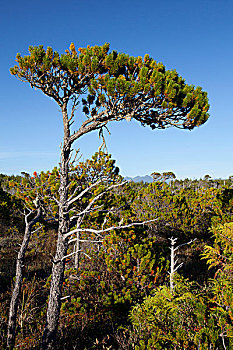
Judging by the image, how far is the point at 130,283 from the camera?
600 centimetres

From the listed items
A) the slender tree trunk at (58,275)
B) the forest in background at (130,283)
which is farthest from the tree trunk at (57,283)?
the forest in background at (130,283)

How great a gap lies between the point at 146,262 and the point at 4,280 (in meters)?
6.53

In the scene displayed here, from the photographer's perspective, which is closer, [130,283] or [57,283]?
[57,283]

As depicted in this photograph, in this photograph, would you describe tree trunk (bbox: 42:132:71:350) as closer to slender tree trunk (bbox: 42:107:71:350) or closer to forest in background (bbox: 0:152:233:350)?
slender tree trunk (bbox: 42:107:71:350)

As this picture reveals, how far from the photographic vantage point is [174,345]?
2787 mm

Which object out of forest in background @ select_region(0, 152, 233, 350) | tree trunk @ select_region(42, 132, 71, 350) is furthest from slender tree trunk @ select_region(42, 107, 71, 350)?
forest in background @ select_region(0, 152, 233, 350)

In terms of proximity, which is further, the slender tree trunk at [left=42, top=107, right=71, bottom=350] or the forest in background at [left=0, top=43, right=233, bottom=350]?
the slender tree trunk at [left=42, top=107, right=71, bottom=350]

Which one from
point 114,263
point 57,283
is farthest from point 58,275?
point 114,263

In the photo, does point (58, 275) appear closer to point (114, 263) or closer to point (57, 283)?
point (57, 283)

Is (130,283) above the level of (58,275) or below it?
below

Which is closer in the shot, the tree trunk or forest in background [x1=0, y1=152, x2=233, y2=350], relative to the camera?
forest in background [x1=0, y1=152, x2=233, y2=350]

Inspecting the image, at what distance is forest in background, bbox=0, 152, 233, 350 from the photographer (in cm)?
322

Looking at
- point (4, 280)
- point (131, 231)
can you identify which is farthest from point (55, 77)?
point (4, 280)

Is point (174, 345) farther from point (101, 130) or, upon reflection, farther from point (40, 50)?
point (40, 50)
